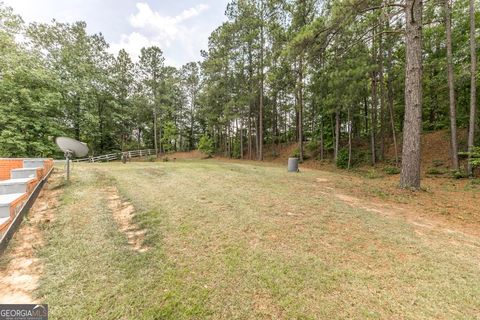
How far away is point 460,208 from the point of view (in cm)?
464

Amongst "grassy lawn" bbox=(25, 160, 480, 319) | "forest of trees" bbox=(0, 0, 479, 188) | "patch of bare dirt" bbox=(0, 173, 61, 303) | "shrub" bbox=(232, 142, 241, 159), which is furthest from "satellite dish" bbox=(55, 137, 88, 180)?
"shrub" bbox=(232, 142, 241, 159)

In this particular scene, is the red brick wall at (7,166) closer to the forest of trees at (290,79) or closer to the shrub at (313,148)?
the forest of trees at (290,79)

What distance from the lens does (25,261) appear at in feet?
8.18

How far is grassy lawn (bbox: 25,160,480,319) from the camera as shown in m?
1.77

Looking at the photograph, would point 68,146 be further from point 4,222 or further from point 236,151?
point 236,151

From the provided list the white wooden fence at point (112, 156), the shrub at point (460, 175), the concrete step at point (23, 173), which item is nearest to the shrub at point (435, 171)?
the shrub at point (460, 175)

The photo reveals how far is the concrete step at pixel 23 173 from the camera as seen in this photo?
4.58 meters

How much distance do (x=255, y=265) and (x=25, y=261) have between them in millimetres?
2748

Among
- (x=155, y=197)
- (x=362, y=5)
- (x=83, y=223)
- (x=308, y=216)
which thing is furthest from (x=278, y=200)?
(x=362, y=5)

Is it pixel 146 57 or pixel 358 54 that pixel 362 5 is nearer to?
pixel 358 54

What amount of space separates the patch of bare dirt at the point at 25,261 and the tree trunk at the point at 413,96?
25.5ft

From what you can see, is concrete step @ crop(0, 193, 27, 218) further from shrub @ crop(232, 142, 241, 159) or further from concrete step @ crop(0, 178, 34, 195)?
shrub @ crop(232, 142, 241, 159)

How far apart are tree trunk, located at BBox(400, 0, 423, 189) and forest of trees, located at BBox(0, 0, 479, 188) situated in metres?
0.03

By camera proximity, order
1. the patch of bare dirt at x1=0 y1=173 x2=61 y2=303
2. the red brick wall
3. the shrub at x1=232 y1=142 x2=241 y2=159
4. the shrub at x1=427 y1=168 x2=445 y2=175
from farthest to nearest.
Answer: the shrub at x1=232 y1=142 x2=241 y2=159
the shrub at x1=427 y1=168 x2=445 y2=175
the red brick wall
the patch of bare dirt at x1=0 y1=173 x2=61 y2=303
